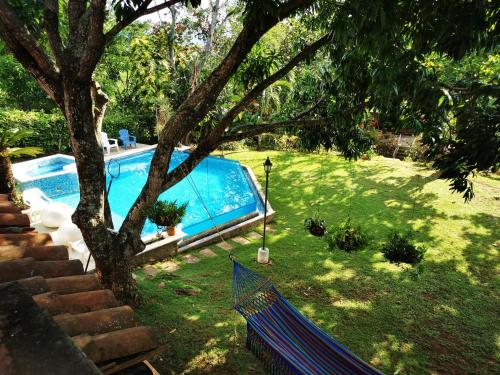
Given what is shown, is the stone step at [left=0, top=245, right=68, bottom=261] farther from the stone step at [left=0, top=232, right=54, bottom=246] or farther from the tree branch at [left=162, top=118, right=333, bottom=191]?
the tree branch at [left=162, top=118, right=333, bottom=191]

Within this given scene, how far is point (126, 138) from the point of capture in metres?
15.8

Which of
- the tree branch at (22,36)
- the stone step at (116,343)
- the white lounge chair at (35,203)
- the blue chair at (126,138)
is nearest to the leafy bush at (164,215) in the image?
the white lounge chair at (35,203)

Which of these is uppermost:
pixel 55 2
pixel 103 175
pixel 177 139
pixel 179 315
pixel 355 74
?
pixel 55 2

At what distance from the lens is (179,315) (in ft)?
17.1

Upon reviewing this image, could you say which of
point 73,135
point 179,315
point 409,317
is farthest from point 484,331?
point 73,135

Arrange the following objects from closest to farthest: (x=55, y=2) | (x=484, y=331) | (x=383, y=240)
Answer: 1. (x=55, y=2)
2. (x=484, y=331)
3. (x=383, y=240)

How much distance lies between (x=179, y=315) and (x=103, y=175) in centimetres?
261

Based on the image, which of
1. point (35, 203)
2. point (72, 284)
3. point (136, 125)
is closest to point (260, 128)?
point (72, 284)

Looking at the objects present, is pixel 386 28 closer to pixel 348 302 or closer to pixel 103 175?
pixel 103 175

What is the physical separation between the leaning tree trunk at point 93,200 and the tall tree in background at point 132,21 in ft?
0.04

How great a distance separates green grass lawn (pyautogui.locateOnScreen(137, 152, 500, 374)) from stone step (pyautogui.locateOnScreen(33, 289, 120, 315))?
2.02 meters

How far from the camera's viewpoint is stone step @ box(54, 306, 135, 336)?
2.19 meters

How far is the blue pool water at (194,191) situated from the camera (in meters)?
9.76

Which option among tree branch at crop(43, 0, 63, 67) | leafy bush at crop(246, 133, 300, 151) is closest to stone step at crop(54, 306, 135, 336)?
tree branch at crop(43, 0, 63, 67)
